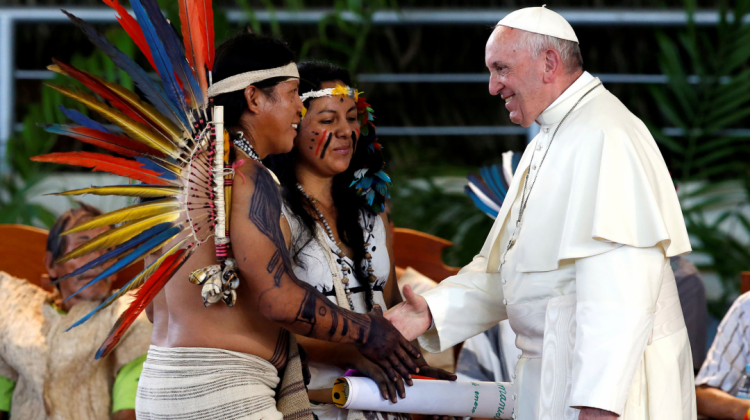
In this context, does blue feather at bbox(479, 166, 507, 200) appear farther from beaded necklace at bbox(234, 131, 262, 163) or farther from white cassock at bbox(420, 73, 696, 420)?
beaded necklace at bbox(234, 131, 262, 163)

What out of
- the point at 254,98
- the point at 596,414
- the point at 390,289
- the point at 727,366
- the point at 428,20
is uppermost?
A: the point at 428,20

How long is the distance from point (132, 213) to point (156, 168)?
0.12m

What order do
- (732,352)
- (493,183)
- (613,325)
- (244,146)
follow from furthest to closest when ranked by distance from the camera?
1. (493,183)
2. (732,352)
3. (244,146)
4. (613,325)

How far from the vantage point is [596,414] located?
73.2 inches

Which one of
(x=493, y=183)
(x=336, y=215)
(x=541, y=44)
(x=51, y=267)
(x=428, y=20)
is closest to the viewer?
(x=541, y=44)

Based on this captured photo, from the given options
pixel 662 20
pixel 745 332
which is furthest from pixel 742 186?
pixel 745 332

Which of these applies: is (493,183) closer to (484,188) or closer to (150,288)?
(484,188)

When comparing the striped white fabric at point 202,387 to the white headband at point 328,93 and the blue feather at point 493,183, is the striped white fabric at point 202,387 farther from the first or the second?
the blue feather at point 493,183

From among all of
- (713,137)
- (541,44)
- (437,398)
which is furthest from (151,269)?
(713,137)

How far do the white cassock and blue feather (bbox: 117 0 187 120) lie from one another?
1.00m

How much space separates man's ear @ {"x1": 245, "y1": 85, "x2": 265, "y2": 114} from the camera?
2059 mm

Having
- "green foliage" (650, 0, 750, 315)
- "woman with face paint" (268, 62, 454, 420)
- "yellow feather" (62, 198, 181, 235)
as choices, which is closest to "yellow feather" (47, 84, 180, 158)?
"yellow feather" (62, 198, 181, 235)

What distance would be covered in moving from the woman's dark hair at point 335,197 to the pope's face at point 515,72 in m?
0.62

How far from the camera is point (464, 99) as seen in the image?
19.1 feet
